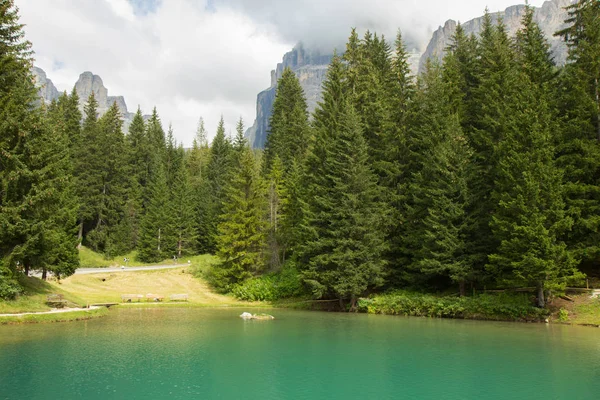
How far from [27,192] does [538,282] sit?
115 ft

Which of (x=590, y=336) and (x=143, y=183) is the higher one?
(x=143, y=183)

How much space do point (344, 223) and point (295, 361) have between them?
20.9 meters

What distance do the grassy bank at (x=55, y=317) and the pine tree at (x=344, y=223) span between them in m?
17.3

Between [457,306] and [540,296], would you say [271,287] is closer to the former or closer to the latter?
[457,306]

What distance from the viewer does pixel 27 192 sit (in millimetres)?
27609

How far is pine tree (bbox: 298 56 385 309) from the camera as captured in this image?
3694 centimetres

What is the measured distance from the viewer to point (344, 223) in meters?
37.8

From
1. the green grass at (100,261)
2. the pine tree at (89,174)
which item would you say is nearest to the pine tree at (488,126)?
the green grass at (100,261)

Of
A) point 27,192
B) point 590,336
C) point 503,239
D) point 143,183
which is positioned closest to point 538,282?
point 503,239

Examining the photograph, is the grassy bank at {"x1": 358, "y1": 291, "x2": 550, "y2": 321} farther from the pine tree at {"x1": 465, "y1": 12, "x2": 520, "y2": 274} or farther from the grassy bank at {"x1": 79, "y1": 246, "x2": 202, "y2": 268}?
the grassy bank at {"x1": 79, "y1": 246, "x2": 202, "y2": 268}

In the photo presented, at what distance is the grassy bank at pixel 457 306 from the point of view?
30562mm

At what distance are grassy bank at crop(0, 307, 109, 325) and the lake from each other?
4.06 ft

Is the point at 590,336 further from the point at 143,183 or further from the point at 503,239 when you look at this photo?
the point at 143,183

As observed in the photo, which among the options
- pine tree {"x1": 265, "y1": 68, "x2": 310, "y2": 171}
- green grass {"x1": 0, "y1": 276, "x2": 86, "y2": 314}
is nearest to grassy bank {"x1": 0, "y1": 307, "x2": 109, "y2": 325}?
green grass {"x1": 0, "y1": 276, "x2": 86, "y2": 314}
